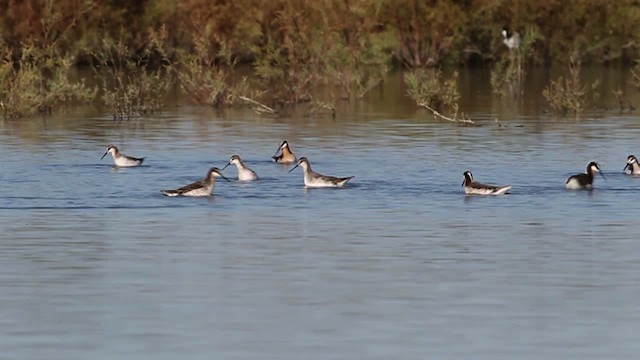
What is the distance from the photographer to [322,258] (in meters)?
15.0

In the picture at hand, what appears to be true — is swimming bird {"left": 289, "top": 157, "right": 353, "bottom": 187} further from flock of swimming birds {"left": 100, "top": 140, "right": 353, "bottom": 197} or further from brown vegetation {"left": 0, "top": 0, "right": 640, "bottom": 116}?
brown vegetation {"left": 0, "top": 0, "right": 640, "bottom": 116}

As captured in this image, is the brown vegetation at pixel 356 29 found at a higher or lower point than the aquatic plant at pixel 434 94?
higher

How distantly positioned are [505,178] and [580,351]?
1237 centimetres

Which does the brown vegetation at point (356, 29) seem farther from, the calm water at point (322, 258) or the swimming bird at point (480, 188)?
the swimming bird at point (480, 188)

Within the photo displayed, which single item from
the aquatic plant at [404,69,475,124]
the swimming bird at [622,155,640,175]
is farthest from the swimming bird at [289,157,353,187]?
the aquatic plant at [404,69,475,124]

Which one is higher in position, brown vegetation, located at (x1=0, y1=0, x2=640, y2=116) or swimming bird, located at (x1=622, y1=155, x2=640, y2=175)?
brown vegetation, located at (x1=0, y1=0, x2=640, y2=116)

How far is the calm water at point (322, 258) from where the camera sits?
439 inches

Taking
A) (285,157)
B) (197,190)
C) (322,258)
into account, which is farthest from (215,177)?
(322,258)

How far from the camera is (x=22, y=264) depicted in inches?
570

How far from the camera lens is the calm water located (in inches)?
439

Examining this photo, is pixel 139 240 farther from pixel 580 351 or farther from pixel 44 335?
pixel 580 351

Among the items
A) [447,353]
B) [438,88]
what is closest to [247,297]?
[447,353]

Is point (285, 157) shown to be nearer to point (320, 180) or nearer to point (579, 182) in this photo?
point (320, 180)

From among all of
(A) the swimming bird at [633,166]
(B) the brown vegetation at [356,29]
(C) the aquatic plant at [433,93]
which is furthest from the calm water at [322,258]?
(B) the brown vegetation at [356,29]
